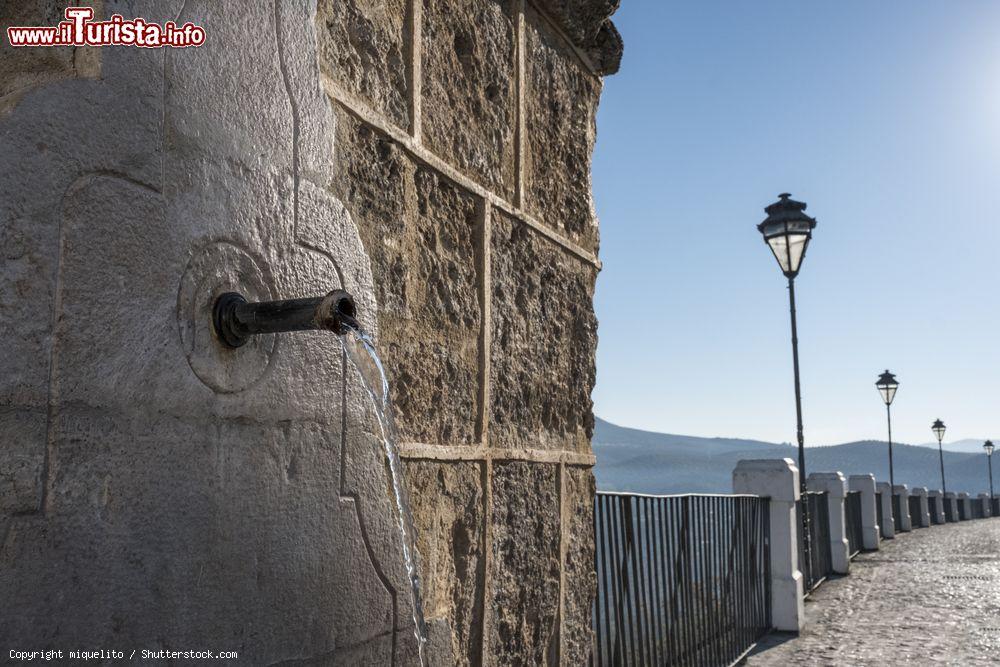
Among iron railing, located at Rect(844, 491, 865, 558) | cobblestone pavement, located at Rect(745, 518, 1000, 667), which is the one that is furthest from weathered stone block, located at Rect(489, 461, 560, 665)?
iron railing, located at Rect(844, 491, 865, 558)

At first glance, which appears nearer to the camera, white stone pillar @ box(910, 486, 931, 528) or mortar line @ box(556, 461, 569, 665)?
mortar line @ box(556, 461, 569, 665)

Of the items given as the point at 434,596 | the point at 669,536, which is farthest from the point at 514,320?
the point at 669,536

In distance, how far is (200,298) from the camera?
1656 millimetres

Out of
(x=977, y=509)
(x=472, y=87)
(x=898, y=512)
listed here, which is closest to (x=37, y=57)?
(x=472, y=87)

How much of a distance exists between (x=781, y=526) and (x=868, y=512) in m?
8.94

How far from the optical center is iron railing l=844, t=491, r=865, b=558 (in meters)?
15.8

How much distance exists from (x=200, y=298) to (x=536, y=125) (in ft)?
5.85

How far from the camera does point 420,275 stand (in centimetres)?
241

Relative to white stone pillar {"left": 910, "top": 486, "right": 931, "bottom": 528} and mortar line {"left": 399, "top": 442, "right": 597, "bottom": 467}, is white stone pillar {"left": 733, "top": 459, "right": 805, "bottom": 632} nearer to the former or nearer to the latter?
mortar line {"left": 399, "top": 442, "right": 597, "bottom": 467}

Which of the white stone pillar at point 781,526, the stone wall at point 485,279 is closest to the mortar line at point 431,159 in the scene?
the stone wall at point 485,279

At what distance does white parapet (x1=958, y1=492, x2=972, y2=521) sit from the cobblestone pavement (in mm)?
14362

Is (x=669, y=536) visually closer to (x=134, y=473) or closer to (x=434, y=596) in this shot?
(x=434, y=596)

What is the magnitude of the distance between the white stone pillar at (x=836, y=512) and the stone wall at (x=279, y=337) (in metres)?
11.6

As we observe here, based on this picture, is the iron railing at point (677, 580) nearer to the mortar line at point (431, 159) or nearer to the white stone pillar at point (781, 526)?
the white stone pillar at point (781, 526)
